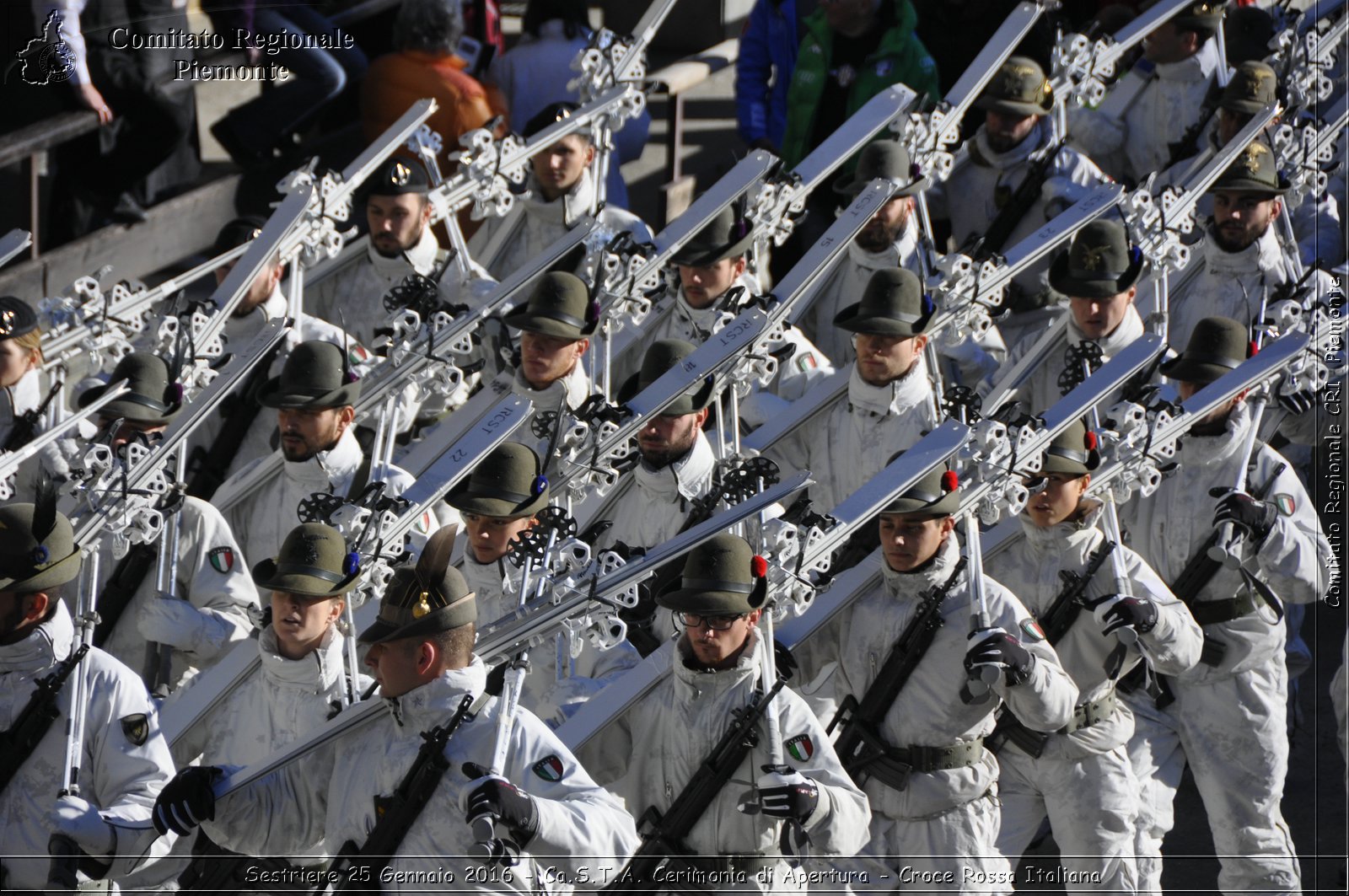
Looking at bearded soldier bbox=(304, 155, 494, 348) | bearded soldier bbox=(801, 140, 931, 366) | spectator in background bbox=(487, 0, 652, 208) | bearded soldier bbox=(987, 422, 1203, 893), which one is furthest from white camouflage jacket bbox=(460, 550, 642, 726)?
spectator in background bbox=(487, 0, 652, 208)

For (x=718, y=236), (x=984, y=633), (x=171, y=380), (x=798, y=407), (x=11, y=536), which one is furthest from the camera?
(x=718, y=236)

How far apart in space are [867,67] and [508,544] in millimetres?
6060

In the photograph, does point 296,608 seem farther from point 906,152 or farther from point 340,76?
point 340,76

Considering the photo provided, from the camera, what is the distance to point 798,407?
10664mm

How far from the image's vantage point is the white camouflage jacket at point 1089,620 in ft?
29.9

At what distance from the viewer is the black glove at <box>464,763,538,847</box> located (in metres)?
6.60

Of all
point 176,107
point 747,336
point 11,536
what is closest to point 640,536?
point 747,336

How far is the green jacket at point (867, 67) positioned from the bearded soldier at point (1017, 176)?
0.48 meters

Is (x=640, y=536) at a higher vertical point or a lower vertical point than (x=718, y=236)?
lower

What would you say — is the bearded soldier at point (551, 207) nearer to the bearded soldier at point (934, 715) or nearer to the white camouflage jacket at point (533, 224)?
the white camouflage jacket at point (533, 224)

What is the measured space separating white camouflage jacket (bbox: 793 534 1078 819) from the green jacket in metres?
5.66

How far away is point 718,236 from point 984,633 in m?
3.84

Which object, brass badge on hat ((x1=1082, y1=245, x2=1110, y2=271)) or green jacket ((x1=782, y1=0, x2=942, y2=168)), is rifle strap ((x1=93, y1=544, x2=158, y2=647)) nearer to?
brass badge on hat ((x1=1082, y1=245, x2=1110, y2=271))

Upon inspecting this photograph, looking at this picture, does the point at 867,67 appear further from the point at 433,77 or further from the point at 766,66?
the point at 433,77
